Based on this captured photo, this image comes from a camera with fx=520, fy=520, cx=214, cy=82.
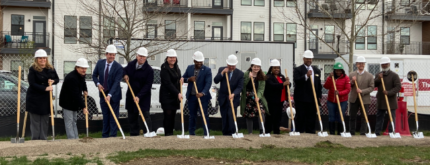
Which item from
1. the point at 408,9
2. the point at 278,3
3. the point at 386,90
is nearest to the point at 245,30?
the point at 278,3

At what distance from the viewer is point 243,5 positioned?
3144cm

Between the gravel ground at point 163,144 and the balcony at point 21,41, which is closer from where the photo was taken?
the gravel ground at point 163,144

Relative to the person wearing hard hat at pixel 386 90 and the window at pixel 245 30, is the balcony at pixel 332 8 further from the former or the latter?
the window at pixel 245 30

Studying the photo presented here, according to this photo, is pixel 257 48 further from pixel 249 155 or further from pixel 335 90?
pixel 249 155

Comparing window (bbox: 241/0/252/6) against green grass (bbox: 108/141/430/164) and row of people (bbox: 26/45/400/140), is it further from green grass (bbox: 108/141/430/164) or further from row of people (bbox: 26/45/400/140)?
green grass (bbox: 108/141/430/164)

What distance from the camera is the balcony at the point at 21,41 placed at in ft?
89.1

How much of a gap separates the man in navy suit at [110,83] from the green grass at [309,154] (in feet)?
5.66

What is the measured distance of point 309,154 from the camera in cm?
855

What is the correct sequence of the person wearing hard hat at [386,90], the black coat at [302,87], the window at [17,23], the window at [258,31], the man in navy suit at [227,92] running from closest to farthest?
the man in navy suit at [227,92], the black coat at [302,87], the person wearing hard hat at [386,90], the window at [17,23], the window at [258,31]

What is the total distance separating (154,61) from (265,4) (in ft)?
44.1

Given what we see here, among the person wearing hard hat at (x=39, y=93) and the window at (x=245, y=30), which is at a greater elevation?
the window at (x=245, y=30)

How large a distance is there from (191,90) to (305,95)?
2513 mm

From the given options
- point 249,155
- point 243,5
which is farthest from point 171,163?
point 243,5

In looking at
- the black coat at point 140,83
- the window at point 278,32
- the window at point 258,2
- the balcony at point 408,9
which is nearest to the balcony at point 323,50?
the window at point 278,32
